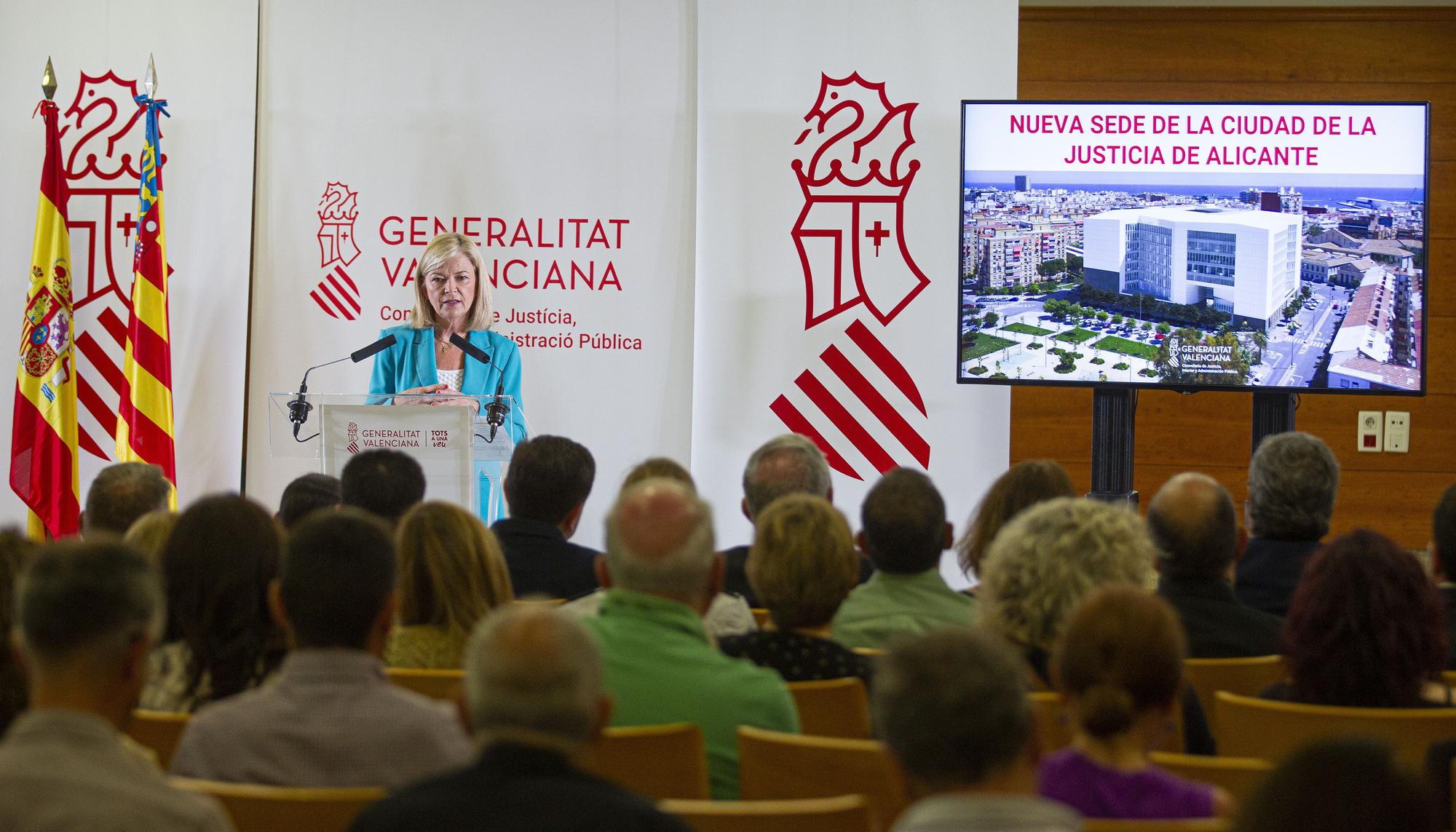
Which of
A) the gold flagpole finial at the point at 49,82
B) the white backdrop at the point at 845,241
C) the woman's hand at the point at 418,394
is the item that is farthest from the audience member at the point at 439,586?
the gold flagpole finial at the point at 49,82

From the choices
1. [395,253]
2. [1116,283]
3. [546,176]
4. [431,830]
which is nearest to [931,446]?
[1116,283]

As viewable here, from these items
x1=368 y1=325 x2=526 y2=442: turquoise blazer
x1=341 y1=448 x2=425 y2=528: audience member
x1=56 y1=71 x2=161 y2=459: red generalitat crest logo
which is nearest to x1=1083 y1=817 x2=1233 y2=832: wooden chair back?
x1=341 y1=448 x2=425 y2=528: audience member

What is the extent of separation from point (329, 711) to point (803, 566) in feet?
3.39

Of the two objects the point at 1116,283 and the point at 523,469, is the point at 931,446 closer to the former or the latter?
the point at 1116,283

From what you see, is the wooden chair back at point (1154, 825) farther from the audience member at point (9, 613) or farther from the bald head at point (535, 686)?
the audience member at point (9, 613)

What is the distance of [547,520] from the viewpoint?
4059 millimetres

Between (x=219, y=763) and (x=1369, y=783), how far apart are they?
153cm

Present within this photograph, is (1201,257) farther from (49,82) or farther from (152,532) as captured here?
(49,82)

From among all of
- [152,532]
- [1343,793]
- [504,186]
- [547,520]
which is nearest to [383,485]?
[547,520]

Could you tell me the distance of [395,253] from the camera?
661cm

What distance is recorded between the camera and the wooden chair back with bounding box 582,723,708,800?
205cm

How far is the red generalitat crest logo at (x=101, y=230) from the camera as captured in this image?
6582 mm

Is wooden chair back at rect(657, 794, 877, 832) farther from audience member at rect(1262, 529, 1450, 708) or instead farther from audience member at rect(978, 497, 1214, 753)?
audience member at rect(1262, 529, 1450, 708)

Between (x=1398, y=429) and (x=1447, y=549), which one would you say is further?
(x=1398, y=429)
